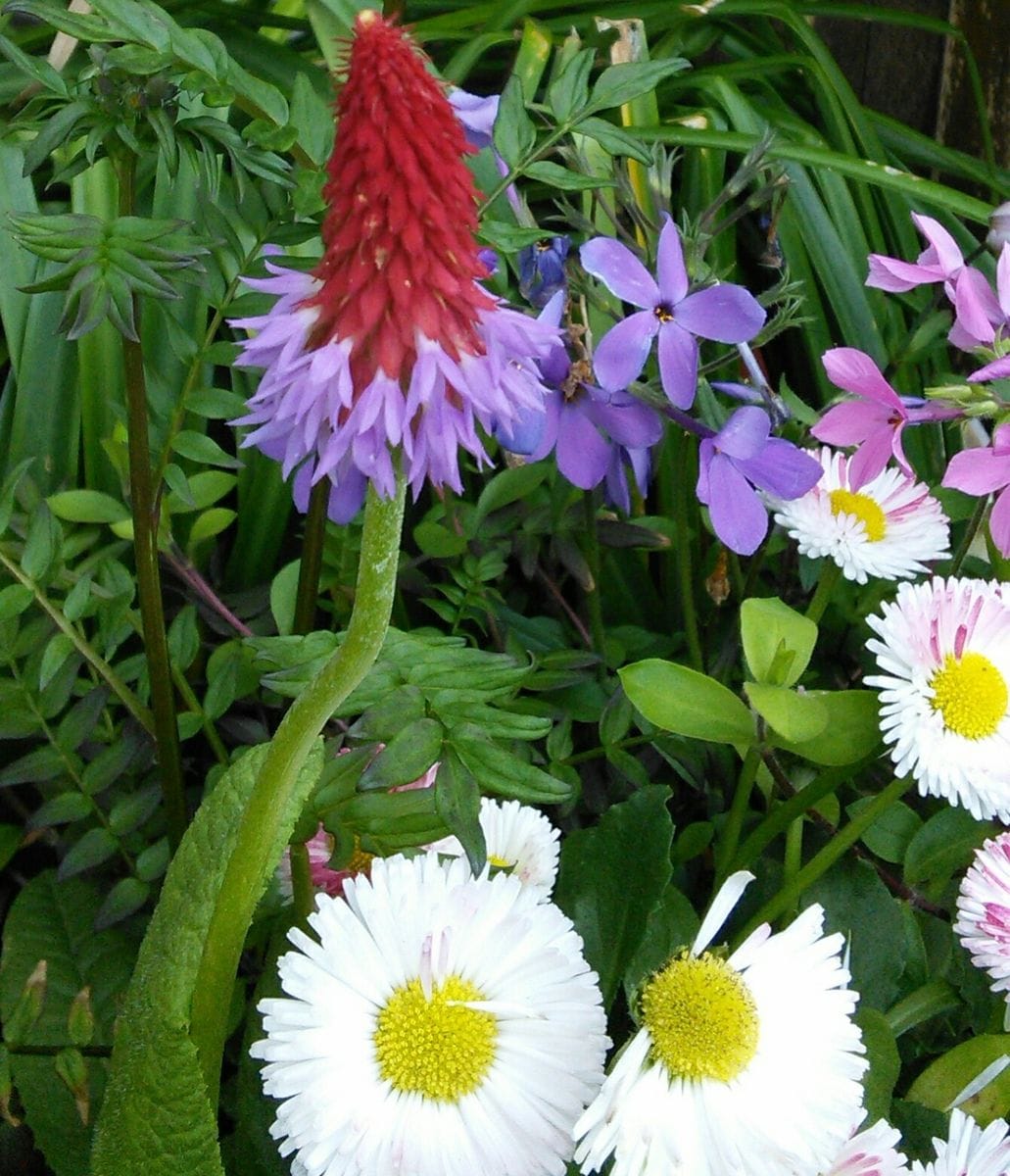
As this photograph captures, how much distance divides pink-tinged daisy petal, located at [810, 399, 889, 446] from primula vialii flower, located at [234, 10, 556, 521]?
0.28 meters

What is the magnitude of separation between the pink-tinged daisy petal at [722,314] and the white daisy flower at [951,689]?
131mm

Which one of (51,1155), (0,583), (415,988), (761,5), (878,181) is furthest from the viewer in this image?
(761,5)

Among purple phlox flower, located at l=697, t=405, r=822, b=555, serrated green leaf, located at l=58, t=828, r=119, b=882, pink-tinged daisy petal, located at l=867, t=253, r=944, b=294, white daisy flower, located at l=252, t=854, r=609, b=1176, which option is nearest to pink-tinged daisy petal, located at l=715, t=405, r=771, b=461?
purple phlox flower, located at l=697, t=405, r=822, b=555

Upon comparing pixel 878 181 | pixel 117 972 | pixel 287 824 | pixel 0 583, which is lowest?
pixel 117 972

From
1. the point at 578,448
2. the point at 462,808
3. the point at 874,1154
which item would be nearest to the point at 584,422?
the point at 578,448

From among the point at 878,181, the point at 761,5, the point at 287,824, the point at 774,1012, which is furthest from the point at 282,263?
the point at 761,5

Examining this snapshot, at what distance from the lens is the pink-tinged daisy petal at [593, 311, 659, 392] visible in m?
0.51

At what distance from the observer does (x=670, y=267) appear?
0.52 metres

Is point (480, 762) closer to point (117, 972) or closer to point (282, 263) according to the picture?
point (282, 263)

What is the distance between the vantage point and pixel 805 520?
587 mm

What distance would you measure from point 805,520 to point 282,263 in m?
0.28

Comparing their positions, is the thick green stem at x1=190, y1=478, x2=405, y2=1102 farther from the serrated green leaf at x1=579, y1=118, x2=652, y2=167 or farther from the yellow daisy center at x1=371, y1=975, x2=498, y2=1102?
the serrated green leaf at x1=579, y1=118, x2=652, y2=167

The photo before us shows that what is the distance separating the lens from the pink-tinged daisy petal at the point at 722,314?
1.68 feet

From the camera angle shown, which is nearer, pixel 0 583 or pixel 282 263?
pixel 282 263
